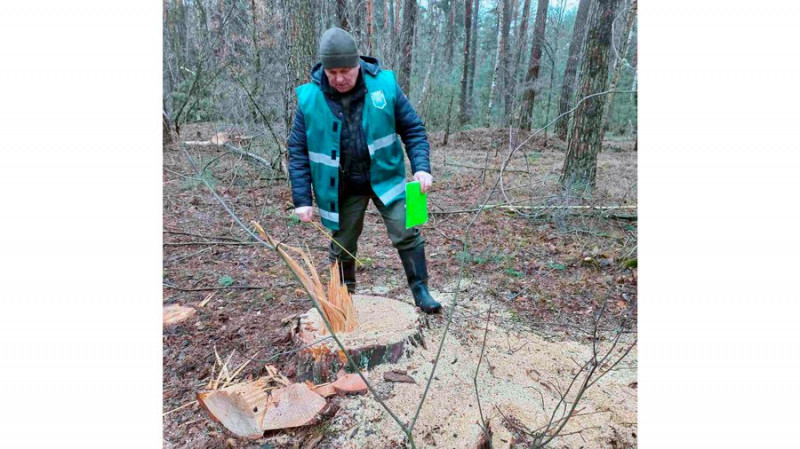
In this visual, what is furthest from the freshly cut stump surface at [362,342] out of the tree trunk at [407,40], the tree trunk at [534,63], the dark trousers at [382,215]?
the tree trunk at [534,63]

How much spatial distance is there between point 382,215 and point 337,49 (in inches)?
37.3

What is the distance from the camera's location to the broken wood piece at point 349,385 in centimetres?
183

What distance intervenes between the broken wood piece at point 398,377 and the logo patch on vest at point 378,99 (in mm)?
1328

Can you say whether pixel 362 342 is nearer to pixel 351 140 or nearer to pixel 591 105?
pixel 351 140

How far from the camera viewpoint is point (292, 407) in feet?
5.66

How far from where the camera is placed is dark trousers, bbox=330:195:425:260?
96.5 inches

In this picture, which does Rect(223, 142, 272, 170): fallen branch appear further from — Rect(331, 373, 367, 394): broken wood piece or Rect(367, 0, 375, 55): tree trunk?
Rect(331, 373, 367, 394): broken wood piece

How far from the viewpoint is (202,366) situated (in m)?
2.22

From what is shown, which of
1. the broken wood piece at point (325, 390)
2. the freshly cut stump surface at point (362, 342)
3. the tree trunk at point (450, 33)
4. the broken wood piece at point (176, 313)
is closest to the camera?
the broken wood piece at point (325, 390)

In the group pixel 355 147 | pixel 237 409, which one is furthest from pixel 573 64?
pixel 237 409

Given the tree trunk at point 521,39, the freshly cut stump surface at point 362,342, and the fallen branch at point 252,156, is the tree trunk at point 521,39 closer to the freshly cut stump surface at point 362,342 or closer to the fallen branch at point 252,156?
the fallen branch at point 252,156

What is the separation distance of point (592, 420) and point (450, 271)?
1.91 meters

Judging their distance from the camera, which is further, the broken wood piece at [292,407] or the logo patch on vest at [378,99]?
the logo patch on vest at [378,99]

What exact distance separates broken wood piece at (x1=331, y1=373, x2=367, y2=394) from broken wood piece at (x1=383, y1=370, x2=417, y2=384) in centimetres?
12
